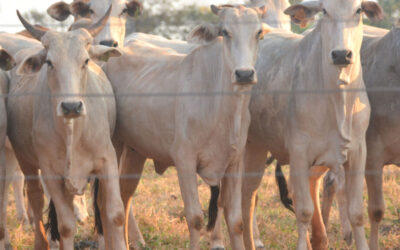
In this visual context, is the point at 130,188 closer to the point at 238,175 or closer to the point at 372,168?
the point at 238,175

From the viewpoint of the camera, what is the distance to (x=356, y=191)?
24.7ft

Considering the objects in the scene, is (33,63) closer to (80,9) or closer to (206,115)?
(206,115)

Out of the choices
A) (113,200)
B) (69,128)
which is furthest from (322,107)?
(69,128)

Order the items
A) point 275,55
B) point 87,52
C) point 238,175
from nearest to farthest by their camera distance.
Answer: point 87,52, point 238,175, point 275,55

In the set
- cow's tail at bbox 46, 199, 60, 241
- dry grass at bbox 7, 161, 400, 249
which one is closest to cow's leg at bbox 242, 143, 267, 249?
dry grass at bbox 7, 161, 400, 249

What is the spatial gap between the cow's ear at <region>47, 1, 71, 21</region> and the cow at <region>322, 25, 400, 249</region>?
3.77 m

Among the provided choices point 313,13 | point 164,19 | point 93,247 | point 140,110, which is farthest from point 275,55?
point 164,19

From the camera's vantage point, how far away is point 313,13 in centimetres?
768

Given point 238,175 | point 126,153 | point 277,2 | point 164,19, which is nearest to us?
point 238,175

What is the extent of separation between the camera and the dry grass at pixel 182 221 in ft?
29.2

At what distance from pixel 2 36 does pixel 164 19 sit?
8478 millimetres

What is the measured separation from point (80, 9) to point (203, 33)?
2808 millimetres

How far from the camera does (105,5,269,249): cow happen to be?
742 centimetres

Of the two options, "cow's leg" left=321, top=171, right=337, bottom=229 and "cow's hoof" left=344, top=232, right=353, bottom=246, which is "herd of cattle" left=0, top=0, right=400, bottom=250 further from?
"cow's leg" left=321, top=171, right=337, bottom=229
